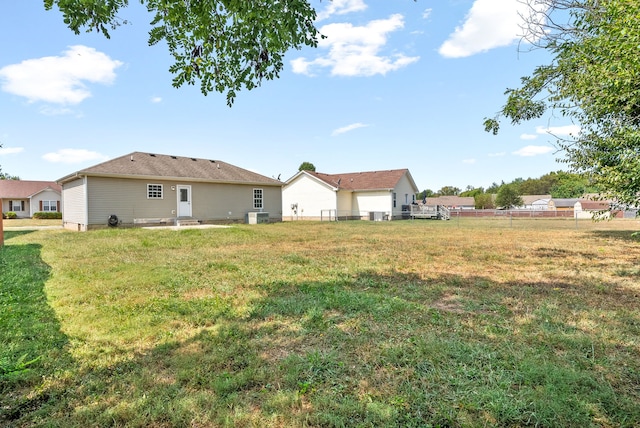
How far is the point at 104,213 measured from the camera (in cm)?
1616

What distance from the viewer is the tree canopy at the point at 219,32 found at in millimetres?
3352

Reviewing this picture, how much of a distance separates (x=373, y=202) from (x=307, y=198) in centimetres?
612

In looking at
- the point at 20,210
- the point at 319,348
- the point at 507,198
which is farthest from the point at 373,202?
the point at 507,198

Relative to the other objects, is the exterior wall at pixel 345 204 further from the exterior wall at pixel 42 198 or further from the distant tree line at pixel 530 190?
the exterior wall at pixel 42 198

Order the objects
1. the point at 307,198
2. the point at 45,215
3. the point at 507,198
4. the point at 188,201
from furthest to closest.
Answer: the point at 507,198 < the point at 45,215 < the point at 307,198 < the point at 188,201

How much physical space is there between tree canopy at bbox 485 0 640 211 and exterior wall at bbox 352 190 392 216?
1836cm

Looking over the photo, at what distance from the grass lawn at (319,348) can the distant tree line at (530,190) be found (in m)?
6.63

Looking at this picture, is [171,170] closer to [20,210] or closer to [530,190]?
[20,210]

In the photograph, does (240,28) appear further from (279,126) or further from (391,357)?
(279,126)

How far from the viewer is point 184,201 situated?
19.0 meters

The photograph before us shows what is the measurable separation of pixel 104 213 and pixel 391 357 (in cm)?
1763

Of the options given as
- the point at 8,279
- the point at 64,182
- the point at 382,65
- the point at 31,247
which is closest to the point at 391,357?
the point at 8,279

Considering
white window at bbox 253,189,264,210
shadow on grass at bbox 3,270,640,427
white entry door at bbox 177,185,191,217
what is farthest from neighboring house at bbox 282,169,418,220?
shadow on grass at bbox 3,270,640,427

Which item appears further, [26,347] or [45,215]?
[45,215]
